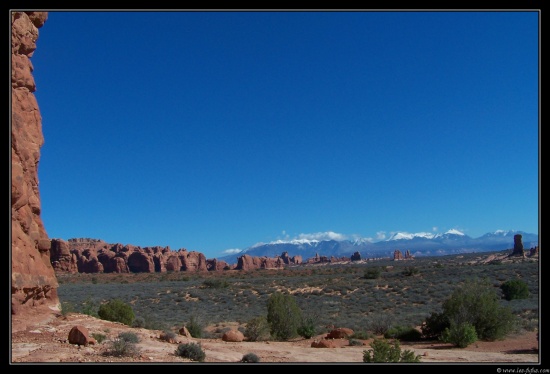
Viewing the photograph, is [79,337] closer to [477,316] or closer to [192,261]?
[477,316]

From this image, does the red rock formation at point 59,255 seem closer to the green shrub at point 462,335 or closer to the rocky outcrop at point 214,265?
the rocky outcrop at point 214,265

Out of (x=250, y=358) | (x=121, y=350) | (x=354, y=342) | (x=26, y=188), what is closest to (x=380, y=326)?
(x=354, y=342)

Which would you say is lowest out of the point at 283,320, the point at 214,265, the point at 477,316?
the point at 214,265

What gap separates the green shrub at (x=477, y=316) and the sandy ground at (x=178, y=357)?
23.2 inches

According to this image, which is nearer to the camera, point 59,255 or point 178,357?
point 178,357

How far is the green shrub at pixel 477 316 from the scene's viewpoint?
16.9m

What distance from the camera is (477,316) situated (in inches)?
677

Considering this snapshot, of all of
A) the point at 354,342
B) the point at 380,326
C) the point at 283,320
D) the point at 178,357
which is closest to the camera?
the point at 178,357

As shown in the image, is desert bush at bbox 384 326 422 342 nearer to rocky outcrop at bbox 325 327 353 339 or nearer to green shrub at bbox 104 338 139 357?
rocky outcrop at bbox 325 327 353 339

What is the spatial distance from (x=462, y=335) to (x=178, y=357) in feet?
33.1

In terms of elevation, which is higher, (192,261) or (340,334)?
(340,334)

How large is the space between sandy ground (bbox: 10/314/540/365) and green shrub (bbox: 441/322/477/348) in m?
0.23
